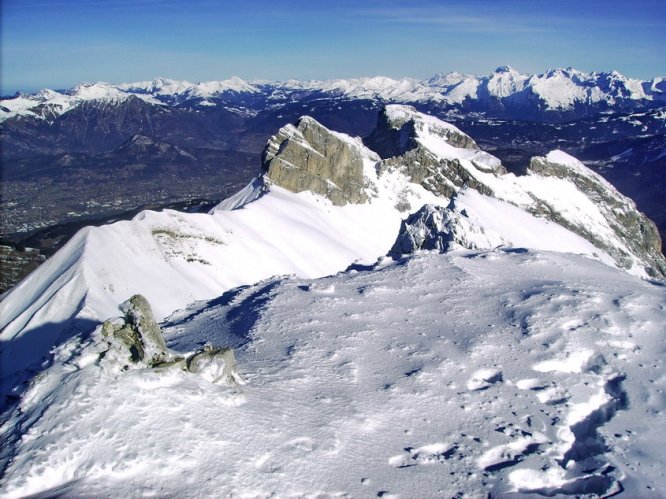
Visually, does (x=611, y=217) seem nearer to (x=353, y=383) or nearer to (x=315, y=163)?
(x=315, y=163)

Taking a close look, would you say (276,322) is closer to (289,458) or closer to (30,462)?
(289,458)

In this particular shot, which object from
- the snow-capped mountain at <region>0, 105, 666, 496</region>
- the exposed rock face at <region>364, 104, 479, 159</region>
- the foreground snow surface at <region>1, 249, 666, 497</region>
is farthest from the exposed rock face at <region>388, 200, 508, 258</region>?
the exposed rock face at <region>364, 104, 479, 159</region>

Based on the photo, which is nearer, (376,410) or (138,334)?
(138,334)

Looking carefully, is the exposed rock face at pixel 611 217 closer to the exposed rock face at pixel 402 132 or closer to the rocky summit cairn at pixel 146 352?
the exposed rock face at pixel 402 132

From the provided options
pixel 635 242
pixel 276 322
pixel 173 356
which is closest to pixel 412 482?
pixel 173 356

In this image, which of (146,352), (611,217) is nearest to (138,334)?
(146,352)

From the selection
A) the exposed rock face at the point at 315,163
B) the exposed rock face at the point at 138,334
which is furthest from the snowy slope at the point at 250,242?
the exposed rock face at the point at 138,334
